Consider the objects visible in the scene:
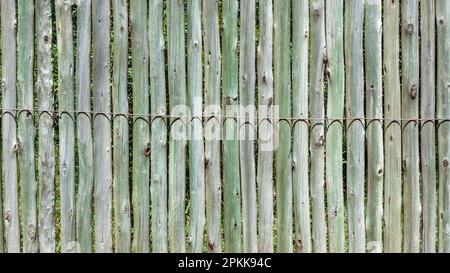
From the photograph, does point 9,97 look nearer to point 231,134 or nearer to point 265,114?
point 231,134

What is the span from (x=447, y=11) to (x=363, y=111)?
82cm

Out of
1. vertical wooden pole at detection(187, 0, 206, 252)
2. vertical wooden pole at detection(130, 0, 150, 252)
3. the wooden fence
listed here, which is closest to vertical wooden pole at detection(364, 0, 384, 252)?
the wooden fence

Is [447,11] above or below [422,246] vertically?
above

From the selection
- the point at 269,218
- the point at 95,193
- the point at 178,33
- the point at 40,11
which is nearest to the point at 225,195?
the point at 269,218

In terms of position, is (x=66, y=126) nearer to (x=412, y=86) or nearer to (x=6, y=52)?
(x=6, y=52)

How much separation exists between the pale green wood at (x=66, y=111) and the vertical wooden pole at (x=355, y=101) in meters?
1.74

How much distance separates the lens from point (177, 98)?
3.42 meters

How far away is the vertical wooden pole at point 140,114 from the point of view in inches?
134

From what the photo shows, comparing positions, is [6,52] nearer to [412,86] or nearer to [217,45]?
[217,45]

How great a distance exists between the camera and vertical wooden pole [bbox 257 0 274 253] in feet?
11.1

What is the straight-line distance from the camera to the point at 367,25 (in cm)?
344

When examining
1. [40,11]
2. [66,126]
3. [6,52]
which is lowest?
[66,126]

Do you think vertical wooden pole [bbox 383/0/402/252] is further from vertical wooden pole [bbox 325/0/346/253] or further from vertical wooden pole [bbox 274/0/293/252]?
vertical wooden pole [bbox 274/0/293/252]

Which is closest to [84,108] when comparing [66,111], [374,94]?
[66,111]
